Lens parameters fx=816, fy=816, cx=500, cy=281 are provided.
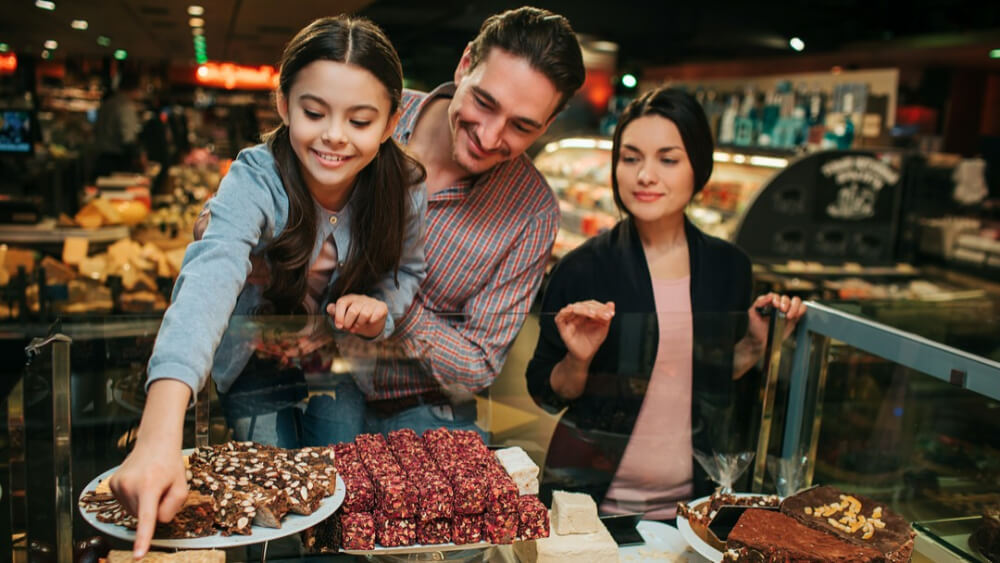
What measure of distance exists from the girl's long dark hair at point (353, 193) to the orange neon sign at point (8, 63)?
473 cm

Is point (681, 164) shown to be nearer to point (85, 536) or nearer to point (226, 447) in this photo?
point (226, 447)

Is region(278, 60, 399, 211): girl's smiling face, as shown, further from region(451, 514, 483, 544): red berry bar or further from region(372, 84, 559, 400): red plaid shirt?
region(451, 514, 483, 544): red berry bar

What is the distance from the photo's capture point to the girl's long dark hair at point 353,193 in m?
1.62

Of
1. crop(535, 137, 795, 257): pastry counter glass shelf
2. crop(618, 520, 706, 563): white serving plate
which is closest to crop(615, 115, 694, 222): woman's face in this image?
crop(618, 520, 706, 563): white serving plate

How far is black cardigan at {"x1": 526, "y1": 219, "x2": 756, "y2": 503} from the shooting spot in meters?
2.06

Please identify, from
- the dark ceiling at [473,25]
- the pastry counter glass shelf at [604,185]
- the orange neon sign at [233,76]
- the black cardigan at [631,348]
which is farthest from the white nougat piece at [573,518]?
the orange neon sign at [233,76]

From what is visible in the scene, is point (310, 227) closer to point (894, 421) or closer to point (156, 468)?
point (156, 468)

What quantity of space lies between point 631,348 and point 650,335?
0.20 ft

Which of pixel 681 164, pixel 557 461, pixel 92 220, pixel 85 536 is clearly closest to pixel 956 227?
pixel 681 164

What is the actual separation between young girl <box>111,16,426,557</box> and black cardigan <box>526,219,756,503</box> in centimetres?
48

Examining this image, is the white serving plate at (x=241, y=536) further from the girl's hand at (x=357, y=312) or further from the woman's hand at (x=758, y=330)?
the woman's hand at (x=758, y=330)

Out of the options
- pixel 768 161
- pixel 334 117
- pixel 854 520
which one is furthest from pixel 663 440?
pixel 768 161

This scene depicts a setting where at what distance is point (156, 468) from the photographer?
117 centimetres

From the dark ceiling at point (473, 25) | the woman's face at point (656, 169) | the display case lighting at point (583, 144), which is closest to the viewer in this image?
the woman's face at point (656, 169)
